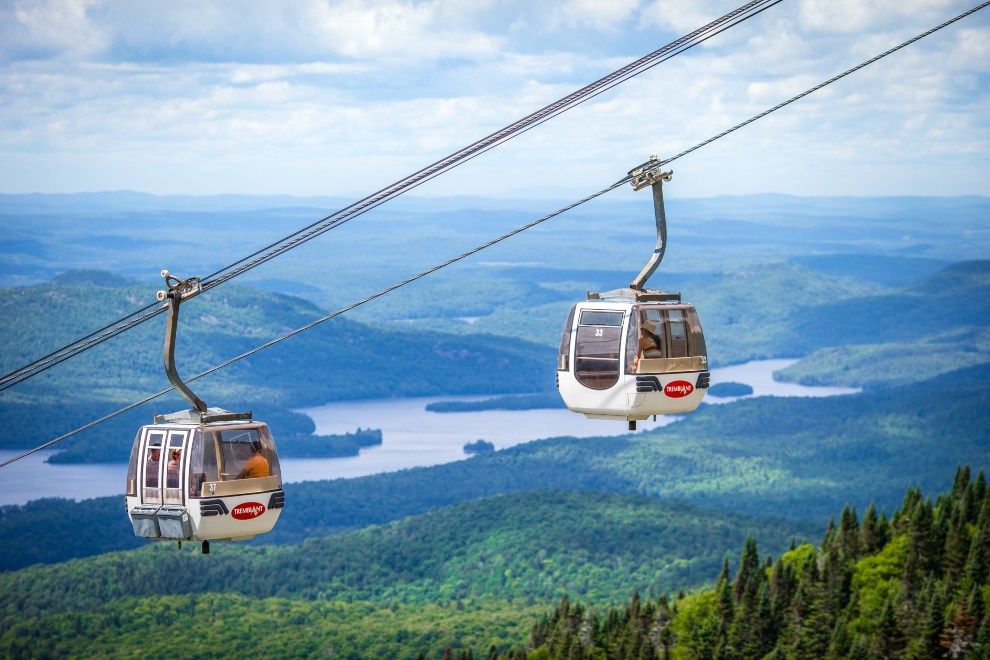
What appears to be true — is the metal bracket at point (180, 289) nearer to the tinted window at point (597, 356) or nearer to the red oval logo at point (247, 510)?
the red oval logo at point (247, 510)

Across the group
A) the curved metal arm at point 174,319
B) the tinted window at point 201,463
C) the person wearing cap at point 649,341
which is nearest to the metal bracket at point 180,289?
the curved metal arm at point 174,319

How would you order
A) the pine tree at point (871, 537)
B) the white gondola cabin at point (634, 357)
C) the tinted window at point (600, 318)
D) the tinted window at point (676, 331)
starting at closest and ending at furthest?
the white gondola cabin at point (634, 357) < the tinted window at point (600, 318) < the tinted window at point (676, 331) < the pine tree at point (871, 537)

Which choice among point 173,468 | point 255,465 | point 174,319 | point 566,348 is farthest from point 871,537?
point 174,319

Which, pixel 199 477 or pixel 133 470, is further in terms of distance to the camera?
pixel 133 470

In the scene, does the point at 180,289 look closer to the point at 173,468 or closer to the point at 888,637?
the point at 173,468

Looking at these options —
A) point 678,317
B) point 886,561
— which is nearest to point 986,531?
point 886,561

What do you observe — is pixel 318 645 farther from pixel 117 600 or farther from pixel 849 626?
pixel 849 626
